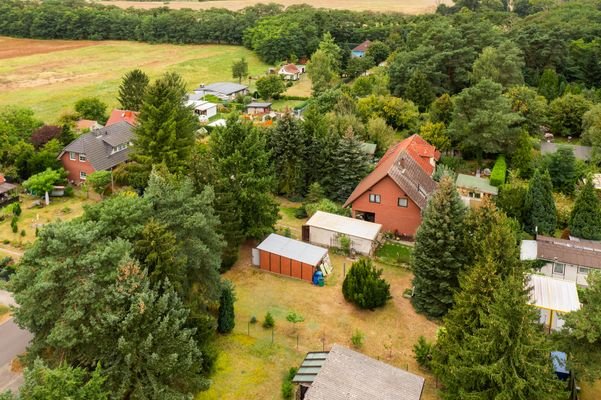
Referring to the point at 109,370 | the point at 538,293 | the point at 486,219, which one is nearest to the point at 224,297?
the point at 109,370

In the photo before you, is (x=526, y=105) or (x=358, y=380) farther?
(x=526, y=105)

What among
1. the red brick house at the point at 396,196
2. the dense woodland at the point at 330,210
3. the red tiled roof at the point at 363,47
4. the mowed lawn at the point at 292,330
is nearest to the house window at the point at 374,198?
the red brick house at the point at 396,196

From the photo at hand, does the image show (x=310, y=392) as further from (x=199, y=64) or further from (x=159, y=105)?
(x=199, y=64)

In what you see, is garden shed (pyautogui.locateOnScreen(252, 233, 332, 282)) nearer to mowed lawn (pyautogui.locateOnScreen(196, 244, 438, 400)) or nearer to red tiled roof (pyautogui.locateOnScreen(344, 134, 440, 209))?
mowed lawn (pyautogui.locateOnScreen(196, 244, 438, 400))

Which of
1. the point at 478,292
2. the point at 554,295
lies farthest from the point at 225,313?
the point at 554,295

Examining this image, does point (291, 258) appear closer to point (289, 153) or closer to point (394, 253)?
point (394, 253)

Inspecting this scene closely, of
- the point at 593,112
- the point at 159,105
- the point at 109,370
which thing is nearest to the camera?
the point at 109,370
